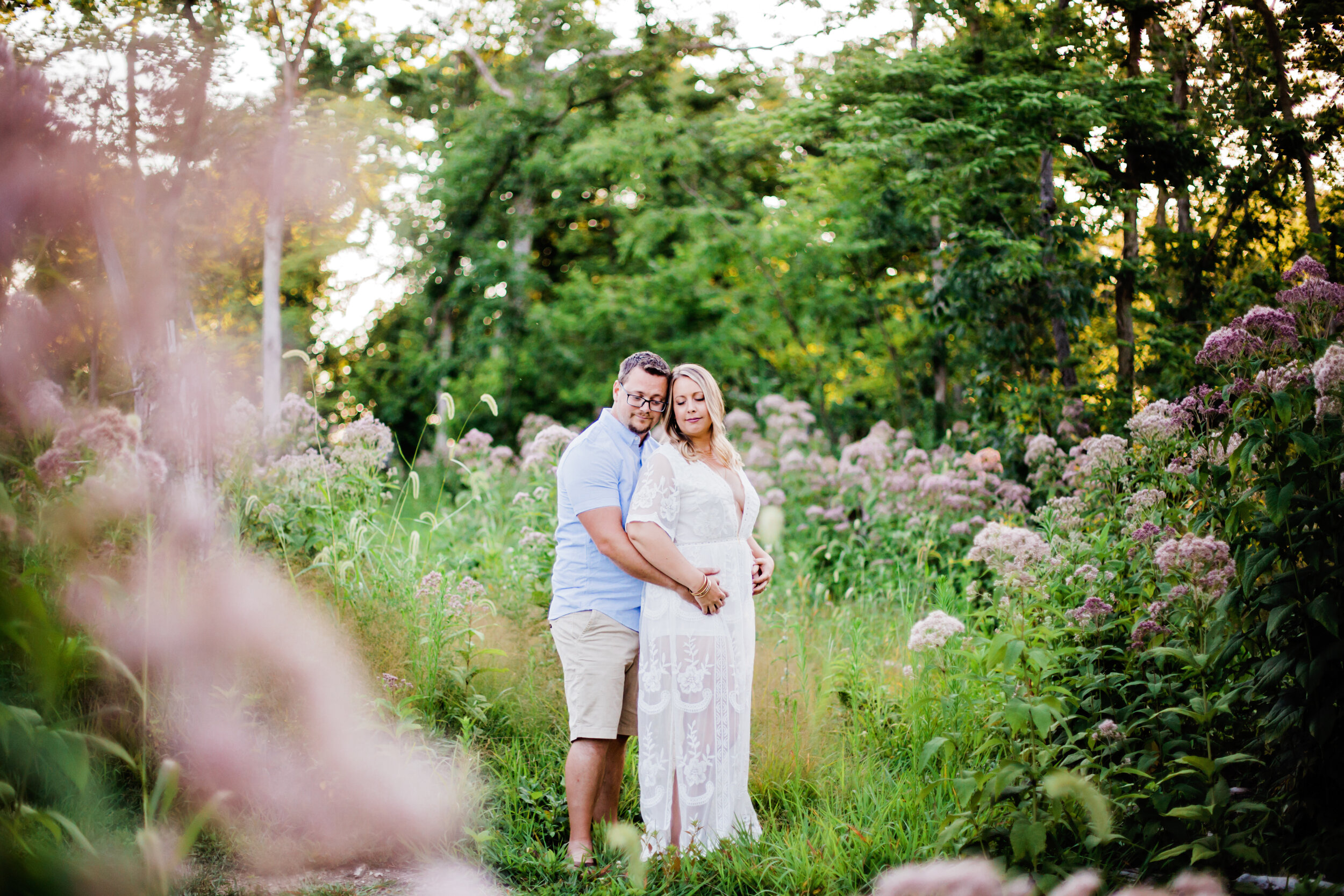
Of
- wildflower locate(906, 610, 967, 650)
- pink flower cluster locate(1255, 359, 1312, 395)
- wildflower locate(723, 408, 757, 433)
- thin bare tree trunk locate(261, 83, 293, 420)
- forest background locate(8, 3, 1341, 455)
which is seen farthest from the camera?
wildflower locate(723, 408, 757, 433)

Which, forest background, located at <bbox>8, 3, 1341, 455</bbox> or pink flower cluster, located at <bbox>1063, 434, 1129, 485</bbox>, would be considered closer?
pink flower cluster, located at <bbox>1063, 434, 1129, 485</bbox>

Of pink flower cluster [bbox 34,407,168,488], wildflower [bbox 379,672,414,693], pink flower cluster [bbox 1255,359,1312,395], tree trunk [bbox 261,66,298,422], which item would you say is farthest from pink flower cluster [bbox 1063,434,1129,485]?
tree trunk [bbox 261,66,298,422]

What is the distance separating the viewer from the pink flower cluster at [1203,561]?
2686 mm

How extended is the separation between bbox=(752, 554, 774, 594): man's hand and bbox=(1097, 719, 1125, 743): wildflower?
127 centimetres

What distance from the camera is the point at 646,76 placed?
516 inches

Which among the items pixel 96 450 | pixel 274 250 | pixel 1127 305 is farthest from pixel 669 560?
pixel 1127 305

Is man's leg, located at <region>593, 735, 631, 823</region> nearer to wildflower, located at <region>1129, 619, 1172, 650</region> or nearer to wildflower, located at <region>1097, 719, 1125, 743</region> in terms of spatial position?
wildflower, located at <region>1097, 719, 1125, 743</region>

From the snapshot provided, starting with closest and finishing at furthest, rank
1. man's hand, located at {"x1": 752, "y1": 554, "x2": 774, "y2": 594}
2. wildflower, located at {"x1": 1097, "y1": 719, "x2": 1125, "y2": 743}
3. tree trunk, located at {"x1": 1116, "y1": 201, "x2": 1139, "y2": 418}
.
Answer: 1. wildflower, located at {"x1": 1097, "y1": 719, "x2": 1125, "y2": 743}
2. man's hand, located at {"x1": 752, "y1": 554, "x2": 774, "y2": 594}
3. tree trunk, located at {"x1": 1116, "y1": 201, "x2": 1139, "y2": 418}

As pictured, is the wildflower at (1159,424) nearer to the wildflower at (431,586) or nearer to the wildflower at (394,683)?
the wildflower at (431,586)

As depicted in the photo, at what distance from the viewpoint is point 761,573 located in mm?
3594

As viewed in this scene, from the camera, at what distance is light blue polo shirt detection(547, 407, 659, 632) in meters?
3.21

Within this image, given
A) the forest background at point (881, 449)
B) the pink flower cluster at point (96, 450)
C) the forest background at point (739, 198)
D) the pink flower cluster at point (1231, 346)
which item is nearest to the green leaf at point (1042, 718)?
the forest background at point (881, 449)

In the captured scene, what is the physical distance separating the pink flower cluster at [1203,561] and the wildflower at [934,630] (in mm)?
738

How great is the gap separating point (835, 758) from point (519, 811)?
136 cm
